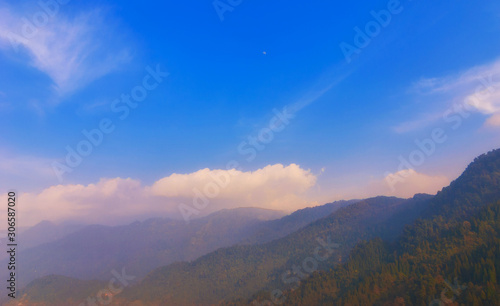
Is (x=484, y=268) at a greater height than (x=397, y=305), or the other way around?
(x=484, y=268)

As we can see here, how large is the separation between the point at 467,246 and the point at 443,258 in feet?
71.6

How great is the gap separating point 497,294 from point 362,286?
272ft

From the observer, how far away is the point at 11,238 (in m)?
108

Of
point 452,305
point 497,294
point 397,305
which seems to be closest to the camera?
point 497,294

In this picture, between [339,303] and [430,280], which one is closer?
[430,280]

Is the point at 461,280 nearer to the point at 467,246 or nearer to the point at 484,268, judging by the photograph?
the point at 484,268

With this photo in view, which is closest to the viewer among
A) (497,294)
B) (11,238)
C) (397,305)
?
(11,238)

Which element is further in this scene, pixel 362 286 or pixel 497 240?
pixel 362 286

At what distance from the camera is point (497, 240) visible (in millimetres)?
171625

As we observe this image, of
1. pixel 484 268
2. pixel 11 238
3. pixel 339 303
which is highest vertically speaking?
pixel 11 238

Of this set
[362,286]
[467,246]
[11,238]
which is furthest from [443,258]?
[11,238]

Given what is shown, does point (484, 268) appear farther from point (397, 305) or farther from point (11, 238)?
point (11, 238)

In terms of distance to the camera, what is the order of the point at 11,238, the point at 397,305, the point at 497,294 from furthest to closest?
the point at 397,305
the point at 497,294
the point at 11,238

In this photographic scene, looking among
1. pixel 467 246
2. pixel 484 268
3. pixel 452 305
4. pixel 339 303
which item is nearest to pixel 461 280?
pixel 484 268
